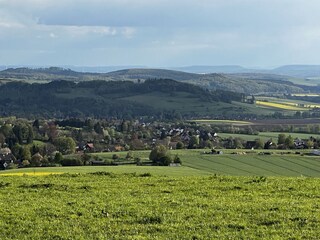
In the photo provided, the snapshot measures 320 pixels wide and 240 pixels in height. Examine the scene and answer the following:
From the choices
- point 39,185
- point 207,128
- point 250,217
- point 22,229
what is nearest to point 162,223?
point 250,217

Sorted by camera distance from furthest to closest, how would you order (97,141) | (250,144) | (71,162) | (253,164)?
(97,141), (250,144), (71,162), (253,164)

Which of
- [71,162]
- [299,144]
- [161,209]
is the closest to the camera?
[161,209]

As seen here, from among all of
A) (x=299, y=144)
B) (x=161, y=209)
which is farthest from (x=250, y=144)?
(x=161, y=209)

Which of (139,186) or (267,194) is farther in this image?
(139,186)

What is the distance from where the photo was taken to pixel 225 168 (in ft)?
188

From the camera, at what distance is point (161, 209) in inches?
590

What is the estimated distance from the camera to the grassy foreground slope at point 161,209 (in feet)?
41.4

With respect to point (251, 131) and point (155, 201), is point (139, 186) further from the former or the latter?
point (251, 131)

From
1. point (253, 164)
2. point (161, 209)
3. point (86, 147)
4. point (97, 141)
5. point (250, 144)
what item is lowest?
point (97, 141)

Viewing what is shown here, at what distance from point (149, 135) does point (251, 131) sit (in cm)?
2192

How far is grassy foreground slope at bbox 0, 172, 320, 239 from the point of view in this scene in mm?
12609

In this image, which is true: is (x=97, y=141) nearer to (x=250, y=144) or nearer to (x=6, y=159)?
(x=6, y=159)

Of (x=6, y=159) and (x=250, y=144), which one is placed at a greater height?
(x=250, y=144)

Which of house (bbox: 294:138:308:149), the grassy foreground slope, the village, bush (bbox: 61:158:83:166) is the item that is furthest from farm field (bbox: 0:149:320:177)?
the grassy foreground slope
